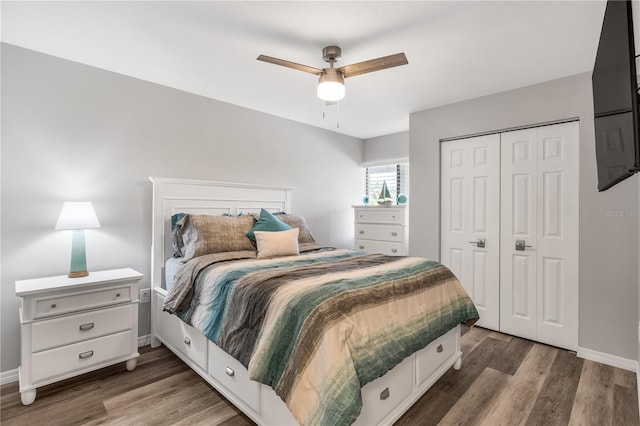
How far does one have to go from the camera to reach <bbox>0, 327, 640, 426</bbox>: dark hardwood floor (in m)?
1.86

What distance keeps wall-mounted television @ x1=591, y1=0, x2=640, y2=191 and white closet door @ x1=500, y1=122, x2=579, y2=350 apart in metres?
1.54

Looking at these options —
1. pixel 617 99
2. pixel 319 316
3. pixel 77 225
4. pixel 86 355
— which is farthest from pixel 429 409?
pixel 77 225

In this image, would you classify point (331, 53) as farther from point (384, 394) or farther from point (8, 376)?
point (8, 376)

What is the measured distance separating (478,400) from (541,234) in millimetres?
1730

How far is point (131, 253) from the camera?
2.83m

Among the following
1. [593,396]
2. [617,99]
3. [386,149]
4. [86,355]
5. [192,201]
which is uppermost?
[386,149]

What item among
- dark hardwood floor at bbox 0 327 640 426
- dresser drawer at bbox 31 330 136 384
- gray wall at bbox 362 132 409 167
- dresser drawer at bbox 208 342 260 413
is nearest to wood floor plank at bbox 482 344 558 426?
dark hardwood floor at bbox 0 327 640 426

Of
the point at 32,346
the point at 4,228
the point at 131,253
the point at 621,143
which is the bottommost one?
the point at 32,346

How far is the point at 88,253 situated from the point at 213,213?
110 cm

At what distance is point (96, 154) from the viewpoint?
8.66ft

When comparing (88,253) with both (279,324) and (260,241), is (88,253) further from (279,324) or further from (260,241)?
(279,324)

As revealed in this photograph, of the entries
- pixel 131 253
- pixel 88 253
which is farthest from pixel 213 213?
pixel 88 253

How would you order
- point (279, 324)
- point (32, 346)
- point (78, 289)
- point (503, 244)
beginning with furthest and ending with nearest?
point (503, 244), point (78, 289), point (32, 346), point (279, 324)

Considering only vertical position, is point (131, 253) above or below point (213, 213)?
below
